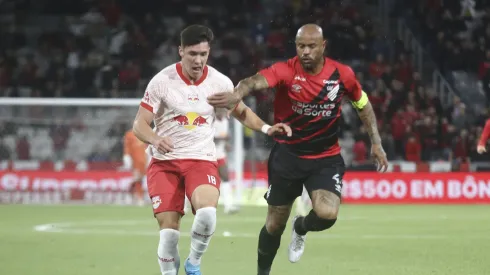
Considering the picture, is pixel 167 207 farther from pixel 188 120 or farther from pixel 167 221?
pixel 188 120

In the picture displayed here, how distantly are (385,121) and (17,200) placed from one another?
9.48 metres

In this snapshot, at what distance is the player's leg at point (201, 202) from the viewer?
833 cm

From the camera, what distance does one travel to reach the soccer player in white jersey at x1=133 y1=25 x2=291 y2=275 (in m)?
8.35

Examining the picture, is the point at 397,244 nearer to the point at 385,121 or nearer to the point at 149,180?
the point at 149,180

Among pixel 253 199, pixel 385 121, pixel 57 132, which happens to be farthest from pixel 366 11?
pixel 57 132

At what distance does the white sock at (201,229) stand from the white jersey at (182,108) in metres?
0.54

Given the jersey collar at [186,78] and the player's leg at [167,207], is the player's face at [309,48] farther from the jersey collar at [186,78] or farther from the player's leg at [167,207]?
the player's leg at [167,207]

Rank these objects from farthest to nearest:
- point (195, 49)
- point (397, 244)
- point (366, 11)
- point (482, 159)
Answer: point (366, 11), point (482, 159), point (397, 244), point (195, 49)

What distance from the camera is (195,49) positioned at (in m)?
8.44

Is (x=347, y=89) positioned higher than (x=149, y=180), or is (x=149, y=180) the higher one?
(x=347, y=89)

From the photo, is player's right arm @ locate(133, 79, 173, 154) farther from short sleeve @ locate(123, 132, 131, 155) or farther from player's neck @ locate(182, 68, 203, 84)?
short sleeve @ locate(123, 132, 131, 155)

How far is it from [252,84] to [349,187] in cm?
1562

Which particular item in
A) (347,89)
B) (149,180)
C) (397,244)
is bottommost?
(397,244)

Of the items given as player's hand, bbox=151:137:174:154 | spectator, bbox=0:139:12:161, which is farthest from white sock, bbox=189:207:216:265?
spectator, bbox=0:139:12:161
